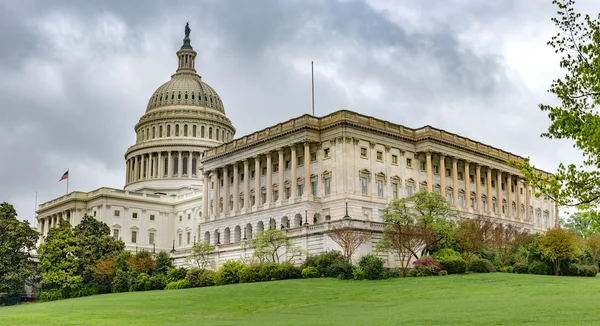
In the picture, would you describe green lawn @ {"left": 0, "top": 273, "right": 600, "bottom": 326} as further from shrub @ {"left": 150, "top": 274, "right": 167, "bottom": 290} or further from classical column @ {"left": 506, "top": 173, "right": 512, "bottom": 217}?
classical column @ {"left": 506, "top": 173, "right": 512, "bottom": 217}

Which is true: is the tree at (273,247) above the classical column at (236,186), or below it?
below

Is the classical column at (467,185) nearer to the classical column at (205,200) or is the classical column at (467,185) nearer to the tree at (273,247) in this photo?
the classical column at (205,200)

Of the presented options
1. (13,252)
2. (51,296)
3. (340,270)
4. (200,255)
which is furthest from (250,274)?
(13,252)

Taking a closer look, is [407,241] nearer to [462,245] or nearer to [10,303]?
[462,245]

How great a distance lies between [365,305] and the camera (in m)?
41.6

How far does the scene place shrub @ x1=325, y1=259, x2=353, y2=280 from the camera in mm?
61719

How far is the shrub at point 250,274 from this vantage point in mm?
66438

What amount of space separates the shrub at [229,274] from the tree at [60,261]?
2150 cm

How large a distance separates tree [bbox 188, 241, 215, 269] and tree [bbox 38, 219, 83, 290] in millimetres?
13047

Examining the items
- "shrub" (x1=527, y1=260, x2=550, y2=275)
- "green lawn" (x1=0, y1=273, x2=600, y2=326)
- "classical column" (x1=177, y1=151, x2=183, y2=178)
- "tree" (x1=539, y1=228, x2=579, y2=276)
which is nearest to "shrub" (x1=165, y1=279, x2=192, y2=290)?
"green lawn" (x1=0, y1=273, x2=600, y2=326)

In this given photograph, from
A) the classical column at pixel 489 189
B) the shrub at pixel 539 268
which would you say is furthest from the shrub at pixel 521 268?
the classical column at pixel 489 189

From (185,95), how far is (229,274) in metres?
98.6

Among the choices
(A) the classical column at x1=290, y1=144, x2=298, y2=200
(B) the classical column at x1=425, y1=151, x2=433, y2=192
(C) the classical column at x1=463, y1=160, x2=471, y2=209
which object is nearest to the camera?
(A) the classical column at x1=290, y1=144, x2=298, y2=200

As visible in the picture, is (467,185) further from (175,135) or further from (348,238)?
(175,135)
